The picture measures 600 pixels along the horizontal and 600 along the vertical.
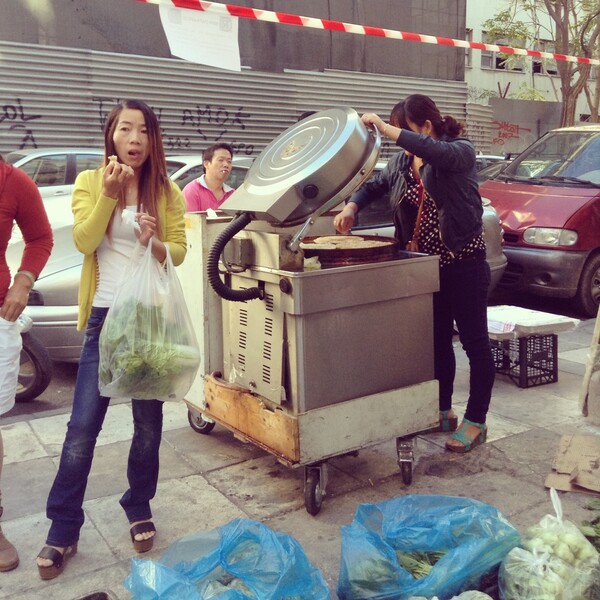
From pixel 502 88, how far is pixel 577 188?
23.5 metres

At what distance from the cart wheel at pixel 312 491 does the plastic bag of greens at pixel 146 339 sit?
31.9 inches

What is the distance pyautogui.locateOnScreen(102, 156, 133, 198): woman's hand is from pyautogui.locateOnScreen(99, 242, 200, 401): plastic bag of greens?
0.26 m

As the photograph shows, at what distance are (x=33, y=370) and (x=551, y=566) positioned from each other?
392cm

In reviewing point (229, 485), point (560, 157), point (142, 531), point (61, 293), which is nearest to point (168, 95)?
point (560, 157)

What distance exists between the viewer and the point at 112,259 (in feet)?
9.96

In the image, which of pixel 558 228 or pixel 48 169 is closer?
pixel 558 228

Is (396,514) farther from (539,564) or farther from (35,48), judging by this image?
(35,48)

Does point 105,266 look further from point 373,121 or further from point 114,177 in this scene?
point 373,121

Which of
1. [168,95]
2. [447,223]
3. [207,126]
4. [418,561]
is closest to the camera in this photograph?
[418,561]

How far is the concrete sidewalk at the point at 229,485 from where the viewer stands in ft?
10.2

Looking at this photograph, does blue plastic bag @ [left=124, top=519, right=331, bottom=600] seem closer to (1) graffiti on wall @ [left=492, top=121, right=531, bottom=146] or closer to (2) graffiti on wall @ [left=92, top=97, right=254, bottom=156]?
(2) graffiti on wall @ [left=92, top=97, right=254, bottom=156]

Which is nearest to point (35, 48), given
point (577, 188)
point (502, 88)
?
point (577, 188)

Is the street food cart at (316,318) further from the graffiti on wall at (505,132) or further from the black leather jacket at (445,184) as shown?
the graffiti on wall at (505,132)

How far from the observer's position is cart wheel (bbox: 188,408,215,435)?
444 centimetres
